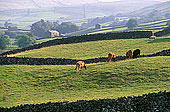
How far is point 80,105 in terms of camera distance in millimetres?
18594

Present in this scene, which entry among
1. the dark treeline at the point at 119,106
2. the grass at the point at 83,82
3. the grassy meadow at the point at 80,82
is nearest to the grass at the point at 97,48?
the grassy meadow at the point at 80,82

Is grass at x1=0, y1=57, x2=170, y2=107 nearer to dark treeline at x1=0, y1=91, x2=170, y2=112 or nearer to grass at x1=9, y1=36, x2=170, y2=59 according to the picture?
dark treeline at x1=0, y1=91, x2=170, y2=112

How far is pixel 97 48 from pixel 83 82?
91.5 ft

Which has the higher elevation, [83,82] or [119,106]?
[119,106]

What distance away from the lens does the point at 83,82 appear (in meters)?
27.4

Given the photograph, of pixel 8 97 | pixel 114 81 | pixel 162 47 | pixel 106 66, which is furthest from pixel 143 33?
pixel 8 97

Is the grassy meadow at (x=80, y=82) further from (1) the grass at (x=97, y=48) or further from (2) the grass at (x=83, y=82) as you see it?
(1) the grass at (x=97, y=48)

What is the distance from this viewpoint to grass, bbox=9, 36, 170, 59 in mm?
49344

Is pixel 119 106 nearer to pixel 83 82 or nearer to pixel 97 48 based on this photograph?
pixel 83 82

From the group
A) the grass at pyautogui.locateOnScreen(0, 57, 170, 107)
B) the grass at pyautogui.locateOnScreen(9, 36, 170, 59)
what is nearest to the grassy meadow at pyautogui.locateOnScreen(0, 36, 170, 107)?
the grass at pyautogui.locateOnScreen(0, 57, 170, 107)

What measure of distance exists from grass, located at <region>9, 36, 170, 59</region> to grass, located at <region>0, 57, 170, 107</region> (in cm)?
1744

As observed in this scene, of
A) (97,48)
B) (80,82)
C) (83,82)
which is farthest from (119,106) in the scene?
(97,48)

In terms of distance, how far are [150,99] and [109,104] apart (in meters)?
3.09

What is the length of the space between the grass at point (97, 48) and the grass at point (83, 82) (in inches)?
687
